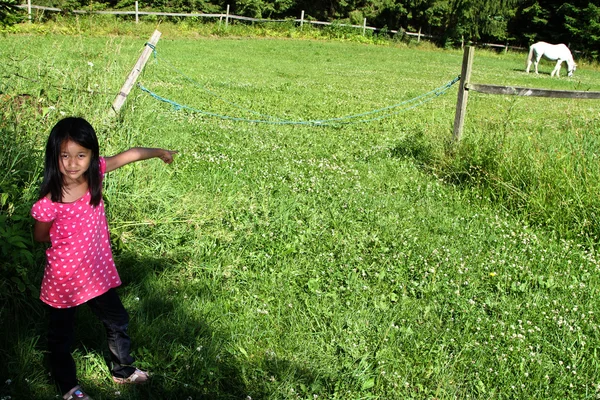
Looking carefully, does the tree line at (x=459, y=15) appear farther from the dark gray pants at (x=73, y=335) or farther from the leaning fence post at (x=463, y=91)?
the dark gray pants at (x=73, y=335)

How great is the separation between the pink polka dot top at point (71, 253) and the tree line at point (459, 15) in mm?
38809

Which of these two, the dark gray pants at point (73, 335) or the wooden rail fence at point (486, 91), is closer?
the dark gray pants at point (73, 335)

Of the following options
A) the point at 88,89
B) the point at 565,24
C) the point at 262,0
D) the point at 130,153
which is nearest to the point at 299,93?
the point at 88,89

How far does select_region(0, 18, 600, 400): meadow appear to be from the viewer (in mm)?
3355

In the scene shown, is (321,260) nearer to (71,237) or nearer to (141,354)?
(141,354)

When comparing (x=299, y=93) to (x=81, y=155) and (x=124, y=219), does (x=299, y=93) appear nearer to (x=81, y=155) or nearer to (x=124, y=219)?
(x=124, y=219)

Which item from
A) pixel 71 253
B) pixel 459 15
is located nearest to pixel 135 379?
pixel 71 253

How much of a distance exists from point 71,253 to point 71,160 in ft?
1.61

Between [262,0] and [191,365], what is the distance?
4155cm

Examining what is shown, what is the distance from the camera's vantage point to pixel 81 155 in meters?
2.77

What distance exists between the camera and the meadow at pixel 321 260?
3.36 metres

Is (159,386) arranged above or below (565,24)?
below

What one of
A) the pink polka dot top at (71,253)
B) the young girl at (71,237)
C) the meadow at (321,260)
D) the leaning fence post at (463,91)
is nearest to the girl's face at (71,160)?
the young girl at (71,237)

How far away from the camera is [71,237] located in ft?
9.13
